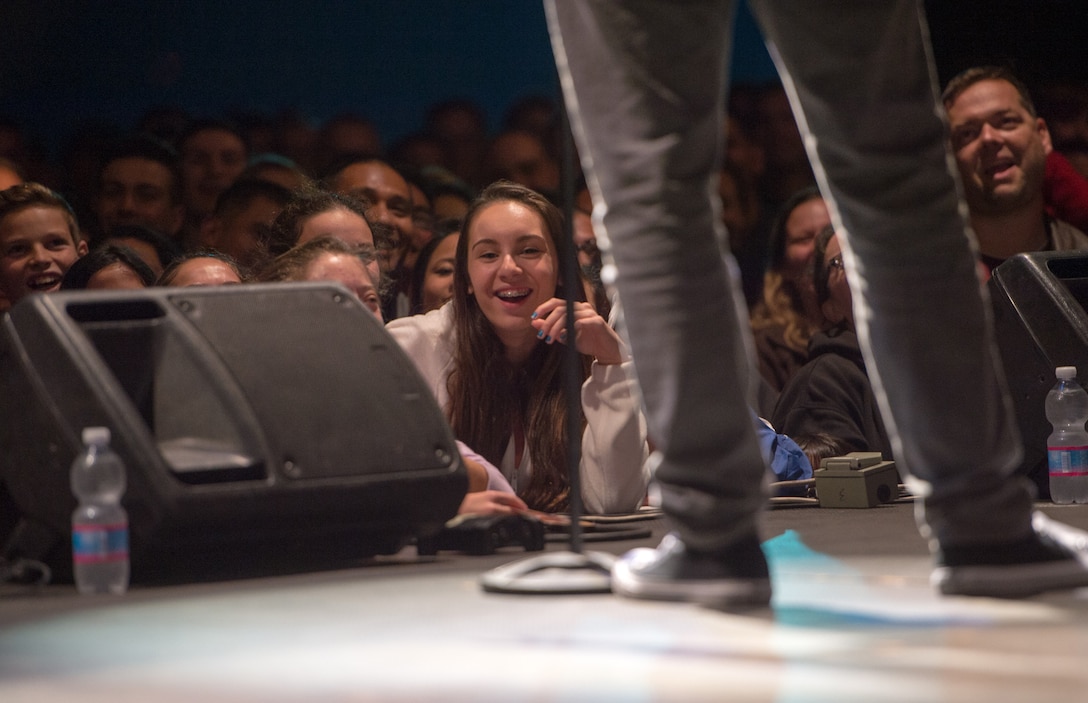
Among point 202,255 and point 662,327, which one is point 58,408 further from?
point 202,255

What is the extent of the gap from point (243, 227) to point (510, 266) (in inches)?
53.7

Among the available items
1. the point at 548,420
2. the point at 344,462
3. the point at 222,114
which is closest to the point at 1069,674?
the point at 344,462

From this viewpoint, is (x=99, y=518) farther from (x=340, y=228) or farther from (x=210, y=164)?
(x=210, y=164)

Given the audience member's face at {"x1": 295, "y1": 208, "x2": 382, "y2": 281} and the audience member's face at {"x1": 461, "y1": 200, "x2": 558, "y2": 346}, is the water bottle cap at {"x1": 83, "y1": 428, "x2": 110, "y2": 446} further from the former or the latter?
the audience member's face at {"x1": 295, "y1": 208, "x2": 382, "y2": 281}

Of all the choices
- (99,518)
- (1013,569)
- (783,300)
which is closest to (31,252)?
(99,518)

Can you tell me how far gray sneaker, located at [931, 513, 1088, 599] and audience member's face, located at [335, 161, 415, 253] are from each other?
3.07m

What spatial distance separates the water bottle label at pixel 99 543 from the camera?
1854 mm

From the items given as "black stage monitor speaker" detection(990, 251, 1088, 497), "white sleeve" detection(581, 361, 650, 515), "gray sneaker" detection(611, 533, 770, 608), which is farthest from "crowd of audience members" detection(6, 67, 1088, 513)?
"black stage monitor speaker" detection(990, 251, 1088, 497)

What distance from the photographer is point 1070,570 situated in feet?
4.96

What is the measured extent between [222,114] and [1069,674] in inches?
184

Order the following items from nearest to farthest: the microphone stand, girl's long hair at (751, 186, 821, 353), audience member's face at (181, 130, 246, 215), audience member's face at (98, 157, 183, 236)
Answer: the microphone stand → girl's long hair at (751, 186, 821, 353) → audience member's face at (98, 157, 183, 236) → audience member's face at (181, 130, 246, 215)

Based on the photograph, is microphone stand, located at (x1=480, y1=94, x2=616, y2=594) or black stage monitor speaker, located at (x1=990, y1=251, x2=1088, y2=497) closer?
microphone stand, located at (x1=480, y1=94, x2=616, y2=594)

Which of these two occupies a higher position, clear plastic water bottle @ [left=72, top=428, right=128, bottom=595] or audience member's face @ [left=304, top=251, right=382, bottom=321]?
audience member's face @ [left=304, top=251, right=382, bottom=321]

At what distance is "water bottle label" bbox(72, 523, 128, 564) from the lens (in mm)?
1854
